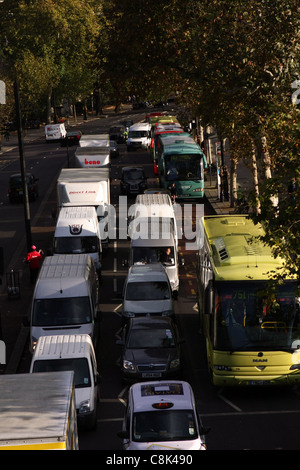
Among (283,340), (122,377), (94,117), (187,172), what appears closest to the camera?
(283,340)

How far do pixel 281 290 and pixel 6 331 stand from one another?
10311 millimetres

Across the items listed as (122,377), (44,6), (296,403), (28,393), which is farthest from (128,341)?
(44,6)

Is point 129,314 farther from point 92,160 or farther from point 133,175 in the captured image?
point 133,175

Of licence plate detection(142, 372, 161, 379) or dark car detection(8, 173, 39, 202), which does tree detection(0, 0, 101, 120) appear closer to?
dark car detection(8, 173, 39, 202)

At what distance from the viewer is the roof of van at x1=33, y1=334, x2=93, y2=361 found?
2014 cm

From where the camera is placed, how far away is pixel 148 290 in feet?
87.8

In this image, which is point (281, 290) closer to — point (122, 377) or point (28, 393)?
point (122, 377)

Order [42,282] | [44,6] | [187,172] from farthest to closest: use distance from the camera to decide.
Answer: [44,6]
[187,172]
[42,282]

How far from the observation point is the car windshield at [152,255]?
31.0 meters

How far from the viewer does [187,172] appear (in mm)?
49656

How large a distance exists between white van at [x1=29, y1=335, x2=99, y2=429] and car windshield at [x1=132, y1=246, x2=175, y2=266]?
10321mm

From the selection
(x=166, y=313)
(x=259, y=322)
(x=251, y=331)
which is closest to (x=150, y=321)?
(x=166, y=313)

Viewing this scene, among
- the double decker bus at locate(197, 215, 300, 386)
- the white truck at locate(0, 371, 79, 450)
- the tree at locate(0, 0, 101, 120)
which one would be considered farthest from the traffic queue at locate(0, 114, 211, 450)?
the tree at locate(0, 0, 101, 120)

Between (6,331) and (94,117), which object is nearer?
(6,331)
